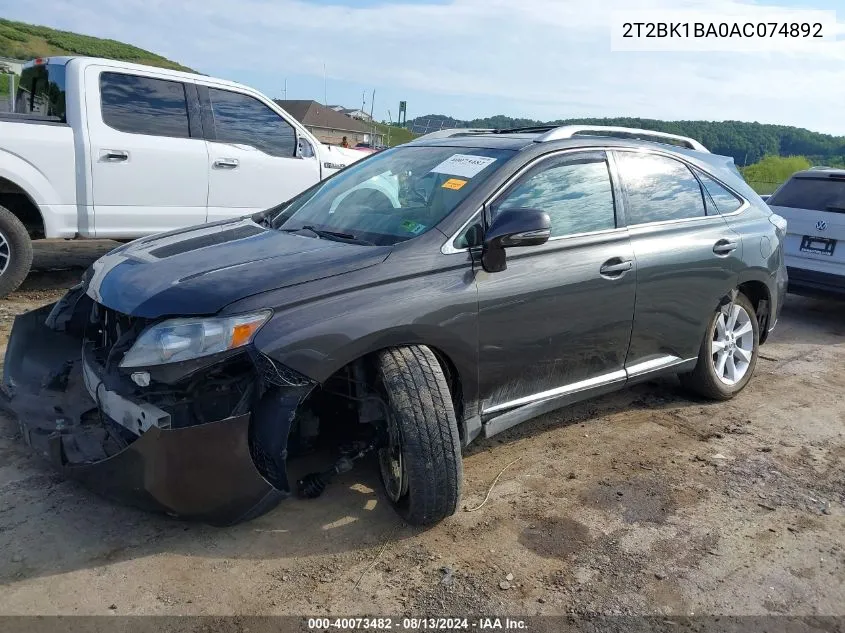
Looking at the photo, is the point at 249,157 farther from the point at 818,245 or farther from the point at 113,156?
the point at 818,245

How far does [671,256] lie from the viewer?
4.04 m

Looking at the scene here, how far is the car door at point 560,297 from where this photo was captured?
332 centimetres

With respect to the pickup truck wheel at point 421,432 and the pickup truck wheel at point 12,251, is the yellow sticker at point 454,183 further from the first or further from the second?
the pickup truck wheel at point 12,251

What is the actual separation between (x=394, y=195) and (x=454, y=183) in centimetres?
36

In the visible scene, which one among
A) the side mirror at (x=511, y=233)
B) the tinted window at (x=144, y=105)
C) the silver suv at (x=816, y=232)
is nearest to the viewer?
the side mirror at (x=511, y=233)

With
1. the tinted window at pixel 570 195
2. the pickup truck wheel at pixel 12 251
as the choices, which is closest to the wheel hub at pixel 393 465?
the tinted window at pixel 570 195

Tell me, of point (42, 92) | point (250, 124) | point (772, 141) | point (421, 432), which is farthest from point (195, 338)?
point (772, 141)

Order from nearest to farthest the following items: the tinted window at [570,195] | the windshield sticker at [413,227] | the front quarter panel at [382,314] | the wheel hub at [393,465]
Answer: the front quarter panel at [382,314] → the wheel hub at [393,465] → the windshield sticker at [413,227] → the tinted window at [570,195]

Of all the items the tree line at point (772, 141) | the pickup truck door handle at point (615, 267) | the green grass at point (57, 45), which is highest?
the green grass at point (57, 45)

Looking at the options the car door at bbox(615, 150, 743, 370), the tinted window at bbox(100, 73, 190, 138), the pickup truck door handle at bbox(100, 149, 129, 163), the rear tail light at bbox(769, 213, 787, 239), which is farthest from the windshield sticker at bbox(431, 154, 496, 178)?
the tinted window at bbox(100, 73, 190, 138)

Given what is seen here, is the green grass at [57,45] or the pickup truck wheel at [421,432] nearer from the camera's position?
the pickup truck wheel at [421,432]

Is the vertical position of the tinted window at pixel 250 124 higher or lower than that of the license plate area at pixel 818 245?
higher

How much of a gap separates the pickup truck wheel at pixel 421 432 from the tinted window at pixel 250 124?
4.77m

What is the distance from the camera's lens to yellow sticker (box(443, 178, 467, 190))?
11.4 ft
